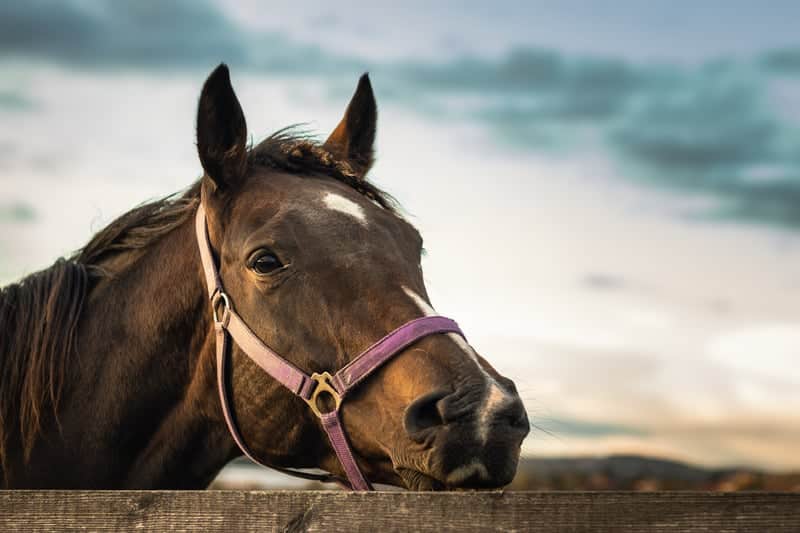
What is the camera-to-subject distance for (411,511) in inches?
89.1

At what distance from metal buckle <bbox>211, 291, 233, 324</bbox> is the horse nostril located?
1.20m

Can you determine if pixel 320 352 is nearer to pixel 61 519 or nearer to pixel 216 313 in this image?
pixel 216 313

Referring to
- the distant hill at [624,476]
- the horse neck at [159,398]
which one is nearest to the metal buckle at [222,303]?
the horse neck at [159,398]

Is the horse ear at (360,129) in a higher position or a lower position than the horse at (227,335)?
higher

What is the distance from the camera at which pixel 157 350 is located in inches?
166

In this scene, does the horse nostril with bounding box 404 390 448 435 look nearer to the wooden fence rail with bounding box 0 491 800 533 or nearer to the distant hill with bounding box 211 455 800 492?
the wooden fence rail with bounding box 0 491 800 533

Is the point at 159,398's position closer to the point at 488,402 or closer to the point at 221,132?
the point at 221,132

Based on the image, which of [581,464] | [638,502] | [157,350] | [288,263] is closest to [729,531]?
[638,502]

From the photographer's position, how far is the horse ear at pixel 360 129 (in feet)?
16.5

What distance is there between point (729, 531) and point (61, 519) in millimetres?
1876

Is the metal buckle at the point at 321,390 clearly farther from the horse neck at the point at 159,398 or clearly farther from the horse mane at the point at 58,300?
the horse mane at the point at 58,300

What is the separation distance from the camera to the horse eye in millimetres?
3850

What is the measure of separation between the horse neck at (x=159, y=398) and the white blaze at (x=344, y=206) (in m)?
0.77

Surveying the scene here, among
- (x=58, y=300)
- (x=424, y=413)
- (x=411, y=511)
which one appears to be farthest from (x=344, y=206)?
(x=411, y=511)
